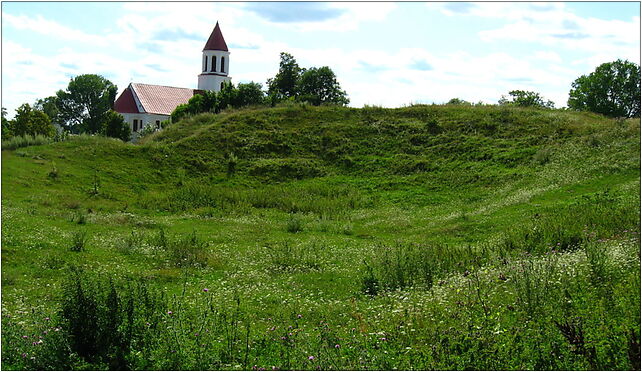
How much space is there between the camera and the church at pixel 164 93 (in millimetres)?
82688

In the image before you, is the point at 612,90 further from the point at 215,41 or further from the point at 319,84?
the point at 215,41

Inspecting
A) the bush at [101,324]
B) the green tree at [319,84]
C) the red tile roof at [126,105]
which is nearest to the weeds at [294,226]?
the bush at [101,324]

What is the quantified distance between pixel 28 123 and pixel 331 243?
60.2 metres

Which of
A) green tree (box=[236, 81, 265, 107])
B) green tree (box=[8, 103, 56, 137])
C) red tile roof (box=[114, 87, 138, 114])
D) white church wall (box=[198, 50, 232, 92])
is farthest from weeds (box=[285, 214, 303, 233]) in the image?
white church wall (box=[198, 50, 232, 92])

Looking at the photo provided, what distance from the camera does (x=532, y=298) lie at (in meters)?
9.73

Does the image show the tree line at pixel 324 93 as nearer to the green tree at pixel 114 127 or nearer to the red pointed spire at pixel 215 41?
the green tree at pixel 114 127

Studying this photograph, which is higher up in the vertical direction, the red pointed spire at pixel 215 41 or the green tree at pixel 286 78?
the red pointed spire at pixel 215 41

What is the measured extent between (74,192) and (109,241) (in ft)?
37.3

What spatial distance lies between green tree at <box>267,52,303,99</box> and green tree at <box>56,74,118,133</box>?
44839 millimetres

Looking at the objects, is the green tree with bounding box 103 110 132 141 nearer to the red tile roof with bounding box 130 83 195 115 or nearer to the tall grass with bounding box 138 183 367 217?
the red tile roof with bounding box 130 83 195 115

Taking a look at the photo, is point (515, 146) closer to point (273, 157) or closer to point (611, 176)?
point (611, 176)

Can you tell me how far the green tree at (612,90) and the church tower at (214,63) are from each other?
48921 millimetres

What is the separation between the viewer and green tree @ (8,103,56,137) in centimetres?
6981

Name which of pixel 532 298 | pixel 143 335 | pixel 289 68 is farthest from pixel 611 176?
pixel 289 68
